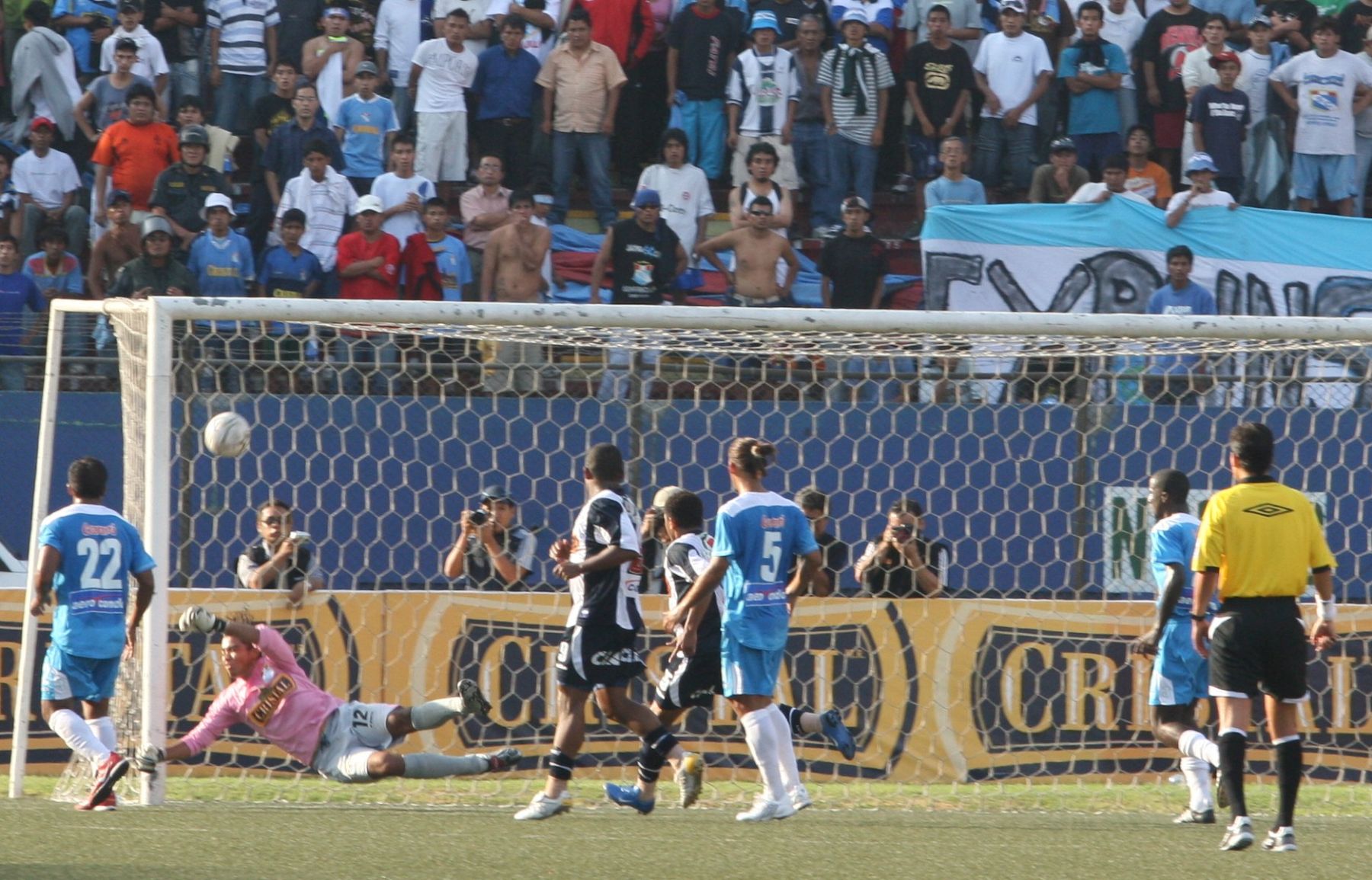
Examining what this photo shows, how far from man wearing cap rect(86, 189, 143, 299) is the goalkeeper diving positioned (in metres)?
5.37

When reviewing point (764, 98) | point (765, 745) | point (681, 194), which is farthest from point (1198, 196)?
point (765, 745)

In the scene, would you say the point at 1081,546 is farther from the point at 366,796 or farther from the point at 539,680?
the point at 366,796

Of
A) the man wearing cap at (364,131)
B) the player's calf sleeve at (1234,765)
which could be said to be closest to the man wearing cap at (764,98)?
the man wearing cap at (364,131)

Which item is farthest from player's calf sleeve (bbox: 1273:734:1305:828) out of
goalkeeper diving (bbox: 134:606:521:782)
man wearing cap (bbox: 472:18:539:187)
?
man wearing cap (bbox: 472:18:539:187)

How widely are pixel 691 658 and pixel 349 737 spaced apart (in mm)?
1651

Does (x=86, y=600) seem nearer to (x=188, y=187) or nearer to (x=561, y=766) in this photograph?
(x=561, y=766)

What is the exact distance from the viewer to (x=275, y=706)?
316 inches

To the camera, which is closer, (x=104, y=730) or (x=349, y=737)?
(x=104, y=730)

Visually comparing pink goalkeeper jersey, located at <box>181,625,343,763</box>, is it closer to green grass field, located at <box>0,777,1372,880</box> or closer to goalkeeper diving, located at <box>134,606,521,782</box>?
Result: goalkeeper diving, located at <box>134,606,521,782</box>

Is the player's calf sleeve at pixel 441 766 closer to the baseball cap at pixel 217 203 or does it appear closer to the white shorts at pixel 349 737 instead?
the white shorts at pixel 349 737

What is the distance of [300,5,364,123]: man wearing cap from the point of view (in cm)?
1412

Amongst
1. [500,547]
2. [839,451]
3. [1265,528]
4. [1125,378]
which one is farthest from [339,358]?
[1265,528]

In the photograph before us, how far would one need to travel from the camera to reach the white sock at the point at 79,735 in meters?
7.64

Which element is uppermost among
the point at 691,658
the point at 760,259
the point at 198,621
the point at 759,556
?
the point at 760,259
